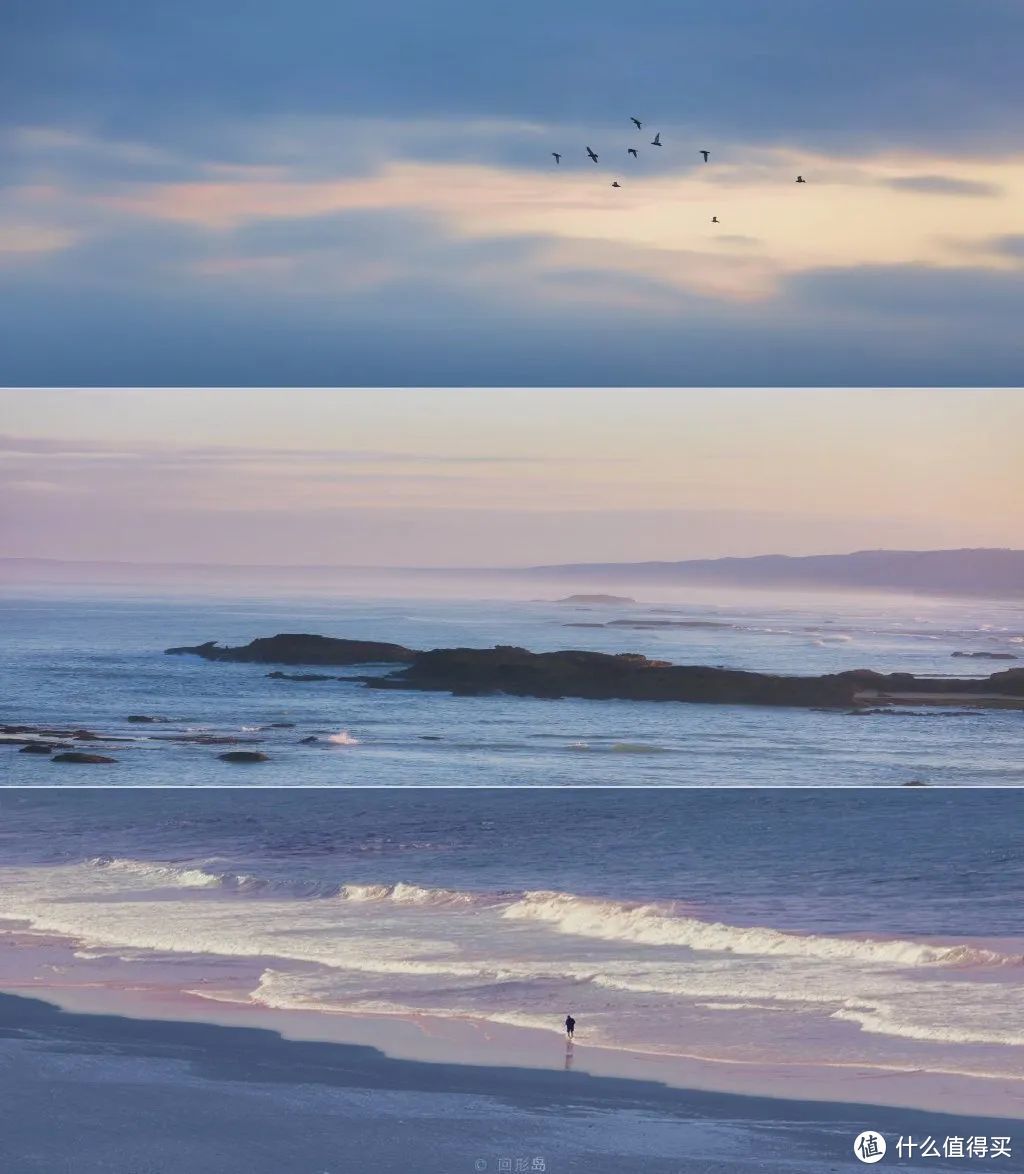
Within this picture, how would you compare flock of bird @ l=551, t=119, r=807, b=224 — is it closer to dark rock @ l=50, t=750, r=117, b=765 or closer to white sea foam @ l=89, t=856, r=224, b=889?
dark rock @ l=50, t=750, r=117, b=765

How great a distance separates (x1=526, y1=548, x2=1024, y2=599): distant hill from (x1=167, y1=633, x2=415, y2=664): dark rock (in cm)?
33

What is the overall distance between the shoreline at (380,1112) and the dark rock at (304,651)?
2036 mm

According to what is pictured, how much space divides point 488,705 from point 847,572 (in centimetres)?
75

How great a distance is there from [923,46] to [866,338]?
1.75 ft

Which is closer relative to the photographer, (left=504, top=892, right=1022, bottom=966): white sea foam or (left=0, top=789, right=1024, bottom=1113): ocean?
(left=0, top=789, right=1024, bottom=1113): ocean

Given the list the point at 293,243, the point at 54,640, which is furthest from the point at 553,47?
the point at 54,640

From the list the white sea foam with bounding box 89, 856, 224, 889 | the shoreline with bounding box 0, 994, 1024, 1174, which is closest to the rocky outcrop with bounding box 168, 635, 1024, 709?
the shoreline with bounding box 0, 994, 1024, 1174

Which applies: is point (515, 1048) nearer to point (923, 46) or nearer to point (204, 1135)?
point (204, 1135)

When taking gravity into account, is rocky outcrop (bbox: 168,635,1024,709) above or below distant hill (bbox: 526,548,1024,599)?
below

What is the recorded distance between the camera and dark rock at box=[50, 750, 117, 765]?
298 centimetres

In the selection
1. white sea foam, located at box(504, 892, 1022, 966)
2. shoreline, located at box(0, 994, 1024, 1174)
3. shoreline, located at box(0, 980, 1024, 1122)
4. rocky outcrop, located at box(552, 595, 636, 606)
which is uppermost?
rocky outcrop, located at box(552, 595, 636, 606)

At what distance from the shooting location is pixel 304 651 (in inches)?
117

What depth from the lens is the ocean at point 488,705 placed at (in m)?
2.95

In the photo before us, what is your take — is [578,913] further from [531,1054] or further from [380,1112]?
[380,1112]
